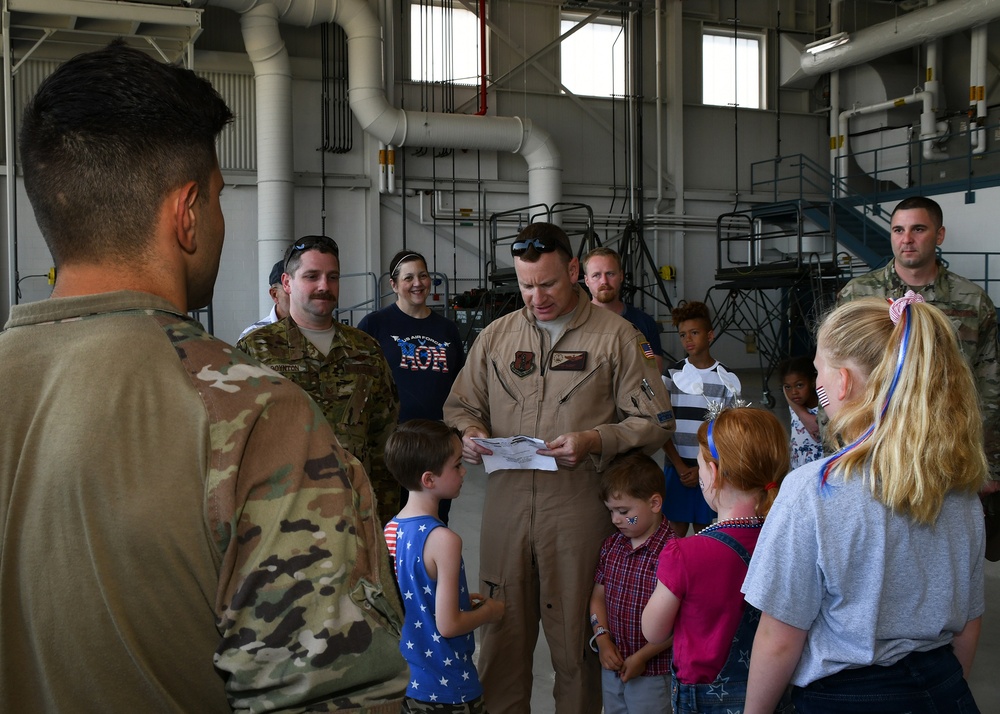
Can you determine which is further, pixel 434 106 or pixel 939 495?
pixel 434 106

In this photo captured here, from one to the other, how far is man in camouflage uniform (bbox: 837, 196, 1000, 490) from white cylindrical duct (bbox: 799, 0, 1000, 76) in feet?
35.3

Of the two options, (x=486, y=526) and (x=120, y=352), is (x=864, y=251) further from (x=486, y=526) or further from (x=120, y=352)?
(x=120, y=352)

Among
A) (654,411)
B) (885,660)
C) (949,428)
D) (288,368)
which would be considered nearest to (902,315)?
(949,428)

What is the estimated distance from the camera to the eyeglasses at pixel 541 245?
2920mm

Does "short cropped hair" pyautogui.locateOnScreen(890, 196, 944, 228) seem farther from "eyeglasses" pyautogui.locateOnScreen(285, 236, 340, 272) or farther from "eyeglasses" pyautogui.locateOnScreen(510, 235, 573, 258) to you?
"eyeglasses" pyautogui.locateOnScreen(285, 236, 340, 272)

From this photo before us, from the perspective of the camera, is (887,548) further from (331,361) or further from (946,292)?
(946,292)

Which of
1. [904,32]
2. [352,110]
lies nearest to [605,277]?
[352,110]

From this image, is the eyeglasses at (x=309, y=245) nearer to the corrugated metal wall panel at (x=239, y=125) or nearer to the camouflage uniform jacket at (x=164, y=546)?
the camouflage uniform jacket at (x=164, y=546)

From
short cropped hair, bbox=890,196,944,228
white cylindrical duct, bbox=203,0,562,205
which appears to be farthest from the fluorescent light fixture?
short cropped hair, bbox=890,196,944,228

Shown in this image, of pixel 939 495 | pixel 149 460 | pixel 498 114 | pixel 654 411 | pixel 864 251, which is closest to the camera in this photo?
pixel 149 460

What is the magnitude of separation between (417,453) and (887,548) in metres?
1.47

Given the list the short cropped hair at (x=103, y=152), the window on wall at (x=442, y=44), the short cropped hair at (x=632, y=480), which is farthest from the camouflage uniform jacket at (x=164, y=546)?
the window on wall at (x=442, y=44)

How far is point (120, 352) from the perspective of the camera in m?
0.97

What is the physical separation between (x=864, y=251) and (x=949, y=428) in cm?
1265
